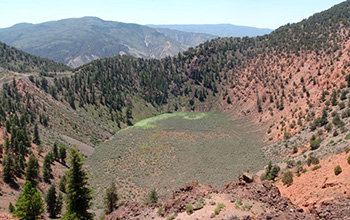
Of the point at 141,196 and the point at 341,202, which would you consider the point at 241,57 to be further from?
the point at 341,202

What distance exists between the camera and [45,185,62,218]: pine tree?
38.9 meters

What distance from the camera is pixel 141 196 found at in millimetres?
49469

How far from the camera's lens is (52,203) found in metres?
39.5

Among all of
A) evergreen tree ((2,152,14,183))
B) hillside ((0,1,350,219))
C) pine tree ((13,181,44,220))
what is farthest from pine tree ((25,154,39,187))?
pine tree ((13,181,44,220))

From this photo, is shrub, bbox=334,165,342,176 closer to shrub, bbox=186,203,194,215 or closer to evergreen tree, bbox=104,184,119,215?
shrub, bbox=186,203,194,215

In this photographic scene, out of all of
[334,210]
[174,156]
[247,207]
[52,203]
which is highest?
[334,210]

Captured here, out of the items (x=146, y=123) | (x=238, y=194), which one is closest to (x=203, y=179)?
(x=238, y=194)

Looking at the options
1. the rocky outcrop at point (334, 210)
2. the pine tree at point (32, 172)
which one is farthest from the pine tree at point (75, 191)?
the pine tree at point (32, 172)

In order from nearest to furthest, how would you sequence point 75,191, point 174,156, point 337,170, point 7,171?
1. point 75,191
2. point 337,170
3. point 7,171
4. point 174,156

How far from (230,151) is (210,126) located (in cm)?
2872

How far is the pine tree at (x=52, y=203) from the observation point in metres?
38.9

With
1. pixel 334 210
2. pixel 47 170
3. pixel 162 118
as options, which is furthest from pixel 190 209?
pixel 162 118

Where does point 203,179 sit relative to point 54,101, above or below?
below

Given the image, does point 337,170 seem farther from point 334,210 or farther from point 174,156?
point 174,156
